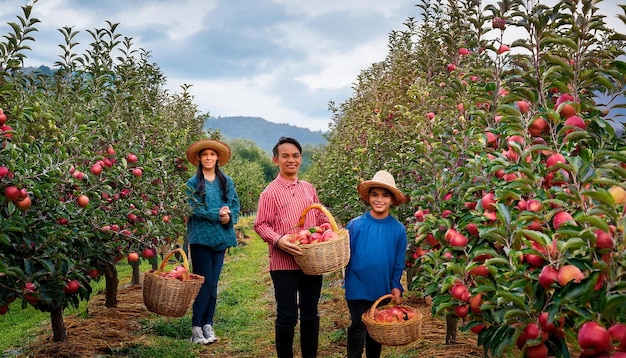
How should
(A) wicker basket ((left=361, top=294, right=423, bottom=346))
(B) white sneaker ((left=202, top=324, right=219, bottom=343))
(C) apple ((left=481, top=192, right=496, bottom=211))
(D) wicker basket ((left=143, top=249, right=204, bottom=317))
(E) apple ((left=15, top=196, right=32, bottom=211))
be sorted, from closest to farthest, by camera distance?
(C) apple ((left=481, top=192, right=496, bottom=211)), (E) apple ((left=15, top=196, right=32, bottom=211)), (A) wicker basket ((left=361, top=294, right=423, bottom=346)), (D) wicker basket ((left=143, top=249, right=204, bottom=317)), (B) white sneaker ((left=202, top=324, right=219, bottom=343))

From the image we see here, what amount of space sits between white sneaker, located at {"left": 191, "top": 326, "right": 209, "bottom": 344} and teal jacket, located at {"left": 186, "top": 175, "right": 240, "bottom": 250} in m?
0.98

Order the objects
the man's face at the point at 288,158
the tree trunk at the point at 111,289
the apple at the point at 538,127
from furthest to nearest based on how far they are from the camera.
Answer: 1. the tree trunk at the point at 111,289
2. the man's face at the point at 288,158
3. the apple at the point at 538,127

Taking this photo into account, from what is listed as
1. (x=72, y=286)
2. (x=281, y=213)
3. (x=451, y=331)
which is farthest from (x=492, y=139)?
(x=72, y=286)

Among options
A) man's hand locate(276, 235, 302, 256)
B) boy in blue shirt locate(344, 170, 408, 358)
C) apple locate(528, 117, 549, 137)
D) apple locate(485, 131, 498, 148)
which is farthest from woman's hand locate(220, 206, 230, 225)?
apple locate(528, 117, 549, 137)

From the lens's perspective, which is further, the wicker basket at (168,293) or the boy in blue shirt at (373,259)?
the wicker basket at (168,293)

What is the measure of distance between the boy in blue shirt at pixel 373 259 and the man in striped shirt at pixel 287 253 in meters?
0.35

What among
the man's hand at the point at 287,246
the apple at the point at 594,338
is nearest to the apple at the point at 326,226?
the man's hand at the point at 287,246

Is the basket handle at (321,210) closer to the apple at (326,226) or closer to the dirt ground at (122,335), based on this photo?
the apple at (326,226)

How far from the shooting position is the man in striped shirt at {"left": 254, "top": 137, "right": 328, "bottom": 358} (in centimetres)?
435

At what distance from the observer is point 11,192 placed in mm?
3596

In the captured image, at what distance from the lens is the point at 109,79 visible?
20.5ft

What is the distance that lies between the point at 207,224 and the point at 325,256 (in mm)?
2339

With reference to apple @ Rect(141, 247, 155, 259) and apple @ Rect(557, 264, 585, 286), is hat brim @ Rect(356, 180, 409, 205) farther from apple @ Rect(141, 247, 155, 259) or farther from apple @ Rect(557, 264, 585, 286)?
apple @ Rect(141, 247, 155, 259)

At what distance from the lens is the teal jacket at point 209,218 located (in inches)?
230
